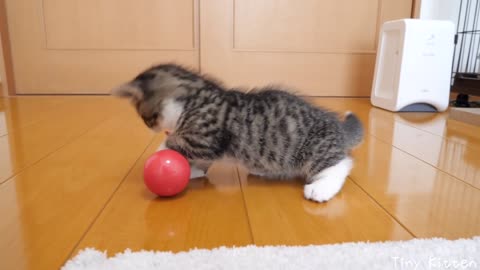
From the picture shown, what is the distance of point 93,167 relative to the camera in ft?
3.71

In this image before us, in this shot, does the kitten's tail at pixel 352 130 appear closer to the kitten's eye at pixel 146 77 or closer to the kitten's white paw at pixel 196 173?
the kitten's white paw at pixel 196 173

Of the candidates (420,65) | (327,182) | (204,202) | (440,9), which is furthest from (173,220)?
(440,9)

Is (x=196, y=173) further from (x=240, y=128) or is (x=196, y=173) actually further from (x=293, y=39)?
(x=293, y=39)

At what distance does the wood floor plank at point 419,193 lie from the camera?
0.79m

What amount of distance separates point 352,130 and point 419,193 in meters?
0.25

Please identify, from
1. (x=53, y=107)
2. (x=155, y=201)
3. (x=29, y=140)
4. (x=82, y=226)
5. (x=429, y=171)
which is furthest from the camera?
(x=53, y=107)

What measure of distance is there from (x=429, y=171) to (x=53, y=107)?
75.9 inches

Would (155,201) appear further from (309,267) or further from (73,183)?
(309,267)

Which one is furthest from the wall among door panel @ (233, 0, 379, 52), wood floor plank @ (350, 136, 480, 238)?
wood floor plank @ (350, 136, 480, 238)

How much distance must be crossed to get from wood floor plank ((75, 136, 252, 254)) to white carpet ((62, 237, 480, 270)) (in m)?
0.05

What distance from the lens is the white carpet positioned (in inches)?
23.9

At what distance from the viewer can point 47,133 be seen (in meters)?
1.55

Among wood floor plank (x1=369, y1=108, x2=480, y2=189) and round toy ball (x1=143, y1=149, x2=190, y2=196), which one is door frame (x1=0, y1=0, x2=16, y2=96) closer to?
round toy ball (x1=143, y1=149, x2=190, y2=196)

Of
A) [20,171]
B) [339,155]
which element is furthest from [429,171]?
[20,171]
